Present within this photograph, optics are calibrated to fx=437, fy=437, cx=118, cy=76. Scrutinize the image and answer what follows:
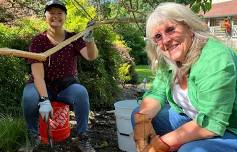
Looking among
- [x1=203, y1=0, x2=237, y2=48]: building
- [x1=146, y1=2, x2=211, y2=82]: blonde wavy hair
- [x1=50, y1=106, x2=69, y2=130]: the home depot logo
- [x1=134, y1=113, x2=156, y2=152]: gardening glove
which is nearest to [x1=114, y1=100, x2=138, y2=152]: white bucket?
[x1=50, y1=106, x2=69, y2=130]: the home depot logo

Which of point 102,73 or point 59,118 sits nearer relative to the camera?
point 59,118

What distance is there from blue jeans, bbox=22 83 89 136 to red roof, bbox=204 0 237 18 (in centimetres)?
3189

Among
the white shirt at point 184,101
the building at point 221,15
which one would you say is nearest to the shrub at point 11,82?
the white shirt at point 184,101

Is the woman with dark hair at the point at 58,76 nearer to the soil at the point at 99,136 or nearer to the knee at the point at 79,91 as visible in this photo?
the knee at the point at 79,91

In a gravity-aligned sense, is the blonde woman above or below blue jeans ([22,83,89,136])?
above

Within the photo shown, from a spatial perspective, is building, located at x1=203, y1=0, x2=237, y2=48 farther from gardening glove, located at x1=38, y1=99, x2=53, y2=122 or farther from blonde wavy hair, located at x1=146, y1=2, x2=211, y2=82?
blonde wavy hair, located at x1=146, y1=2, x2=211, y2=82

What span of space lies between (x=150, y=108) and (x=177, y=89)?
0.90 feet

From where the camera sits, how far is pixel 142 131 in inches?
112

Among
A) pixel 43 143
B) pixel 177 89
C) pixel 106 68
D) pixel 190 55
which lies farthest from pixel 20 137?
pixel 106 68

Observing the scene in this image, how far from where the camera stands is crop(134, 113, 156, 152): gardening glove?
282cm

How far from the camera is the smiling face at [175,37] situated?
8.18ft

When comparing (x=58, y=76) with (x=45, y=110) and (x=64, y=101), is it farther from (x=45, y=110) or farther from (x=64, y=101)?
(x=45, y=110)

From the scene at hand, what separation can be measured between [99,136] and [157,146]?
1.93m

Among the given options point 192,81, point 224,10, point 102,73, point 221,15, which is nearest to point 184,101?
point 192,81
